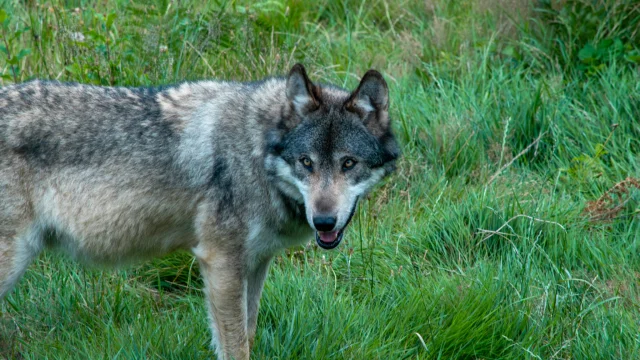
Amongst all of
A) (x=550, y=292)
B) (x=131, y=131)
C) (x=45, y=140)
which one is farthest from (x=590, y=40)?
(x=45, y=140)

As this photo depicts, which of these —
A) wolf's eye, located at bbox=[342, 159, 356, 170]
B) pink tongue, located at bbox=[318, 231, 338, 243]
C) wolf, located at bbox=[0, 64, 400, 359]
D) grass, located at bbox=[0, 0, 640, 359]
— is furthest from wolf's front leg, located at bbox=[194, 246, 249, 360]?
wolf's eye, located at bbox=[342, 159, 356, 170]

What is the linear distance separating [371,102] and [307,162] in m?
0.51

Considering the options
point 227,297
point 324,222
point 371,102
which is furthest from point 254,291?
point 371,102

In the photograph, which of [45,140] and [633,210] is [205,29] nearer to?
[45,140]

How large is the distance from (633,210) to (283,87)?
105 inches

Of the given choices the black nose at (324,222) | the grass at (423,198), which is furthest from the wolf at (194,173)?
the grass at (423,198)

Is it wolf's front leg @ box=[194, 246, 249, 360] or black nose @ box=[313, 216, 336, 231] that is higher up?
black nose @ box=[313, 216, 336, 231]

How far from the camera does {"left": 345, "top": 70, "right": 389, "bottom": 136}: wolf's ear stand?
4098 mm

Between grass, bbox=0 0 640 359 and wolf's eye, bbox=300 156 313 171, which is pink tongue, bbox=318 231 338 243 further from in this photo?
grass, bbox=0 0 640 359

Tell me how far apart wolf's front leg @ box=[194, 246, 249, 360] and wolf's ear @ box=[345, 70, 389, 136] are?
1011mm

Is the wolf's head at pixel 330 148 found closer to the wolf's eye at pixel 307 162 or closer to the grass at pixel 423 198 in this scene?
the wolf's eye at pixel 307 162

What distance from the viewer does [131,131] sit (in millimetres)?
4289

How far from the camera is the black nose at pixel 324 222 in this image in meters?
3.79

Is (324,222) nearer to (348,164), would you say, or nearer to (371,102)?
(348,164)
